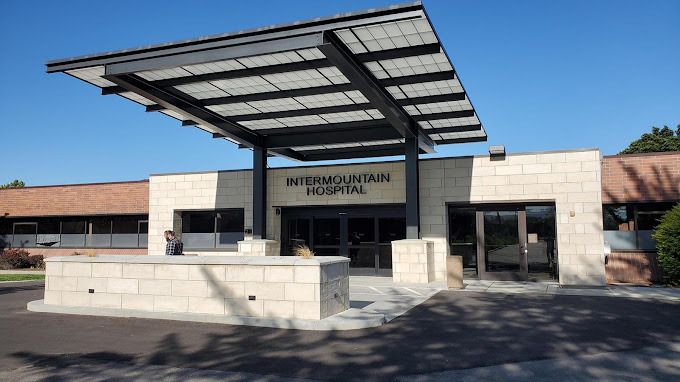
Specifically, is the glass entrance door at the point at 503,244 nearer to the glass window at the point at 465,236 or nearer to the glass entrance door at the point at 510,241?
the glass entrance door at the point at 510,241

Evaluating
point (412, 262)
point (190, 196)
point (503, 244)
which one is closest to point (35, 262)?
point (190, 196)

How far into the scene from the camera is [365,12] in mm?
9773

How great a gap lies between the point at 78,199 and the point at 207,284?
58.3 ft

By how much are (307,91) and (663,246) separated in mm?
10989

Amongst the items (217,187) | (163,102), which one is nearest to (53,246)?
(217,187)

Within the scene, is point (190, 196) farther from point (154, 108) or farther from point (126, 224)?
point (154, 108)

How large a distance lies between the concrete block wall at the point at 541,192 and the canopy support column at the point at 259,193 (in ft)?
19.2

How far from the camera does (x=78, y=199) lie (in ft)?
80.2

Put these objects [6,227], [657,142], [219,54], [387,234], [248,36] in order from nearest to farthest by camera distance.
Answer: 1. [248,36]
2. [219,54]
3. [387,234]
4. [6,227]
5. [657,142]

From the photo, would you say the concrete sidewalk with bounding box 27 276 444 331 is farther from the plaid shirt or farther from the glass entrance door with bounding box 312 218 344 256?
the glass entrance door with bounding box 312 218 344 256

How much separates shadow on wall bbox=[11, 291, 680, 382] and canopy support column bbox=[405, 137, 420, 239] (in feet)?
19.3

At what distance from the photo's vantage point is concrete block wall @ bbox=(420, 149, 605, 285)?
600 inches

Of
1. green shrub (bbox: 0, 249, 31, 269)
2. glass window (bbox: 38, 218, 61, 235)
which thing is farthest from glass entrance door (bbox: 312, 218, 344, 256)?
green shrub (bbox: 0, 249, 31, 269)

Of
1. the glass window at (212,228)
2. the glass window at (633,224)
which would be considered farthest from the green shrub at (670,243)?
the glass window at (212,228)
